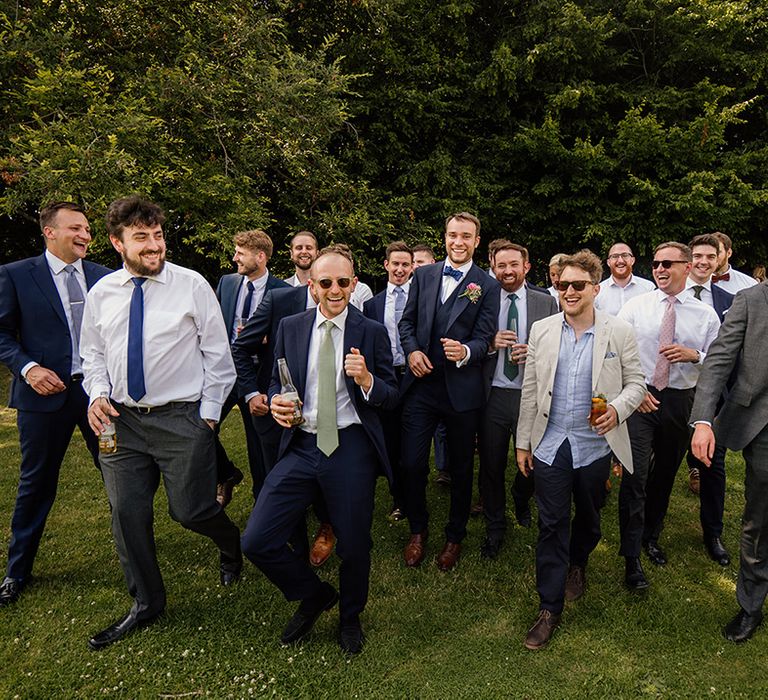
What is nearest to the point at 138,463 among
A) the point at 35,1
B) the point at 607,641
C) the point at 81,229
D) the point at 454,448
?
the point at 81,229

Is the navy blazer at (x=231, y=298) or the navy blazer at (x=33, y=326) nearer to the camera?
the navy blazer at (x=33, y=326)

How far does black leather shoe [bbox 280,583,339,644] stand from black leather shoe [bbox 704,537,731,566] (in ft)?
11.6

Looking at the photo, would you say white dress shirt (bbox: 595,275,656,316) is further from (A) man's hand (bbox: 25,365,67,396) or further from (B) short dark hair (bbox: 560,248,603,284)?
(A) man's hand (bbox: 25,365,67,396)

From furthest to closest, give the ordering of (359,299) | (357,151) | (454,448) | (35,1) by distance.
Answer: (357,151) < (35,1) < (359,299) < (454,448)

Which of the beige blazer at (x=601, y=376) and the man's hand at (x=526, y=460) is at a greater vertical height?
the beige blazer at (x=601, y=376)

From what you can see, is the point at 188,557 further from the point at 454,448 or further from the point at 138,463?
the point at 454,448

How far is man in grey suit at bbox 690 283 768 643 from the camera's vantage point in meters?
3.49

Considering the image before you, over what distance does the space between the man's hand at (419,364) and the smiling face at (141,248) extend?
Answer: 2.06m

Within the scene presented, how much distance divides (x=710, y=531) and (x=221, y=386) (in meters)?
4.58

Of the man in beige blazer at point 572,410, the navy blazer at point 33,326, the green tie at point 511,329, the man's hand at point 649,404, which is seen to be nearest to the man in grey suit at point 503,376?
the green tie at point 511,329

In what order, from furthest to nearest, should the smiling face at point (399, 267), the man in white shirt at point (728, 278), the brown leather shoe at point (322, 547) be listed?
the smiling face at point (399, 267) < the man in white shirt at point (728, 278) < the brown leather shoe at point (322, 547)

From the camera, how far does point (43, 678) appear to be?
334 centimetres

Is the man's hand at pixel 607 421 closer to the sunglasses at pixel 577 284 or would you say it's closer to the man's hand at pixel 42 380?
the sunglasses at pixel 577 284

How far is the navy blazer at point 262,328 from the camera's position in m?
4.65
